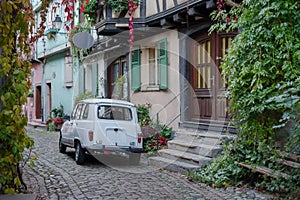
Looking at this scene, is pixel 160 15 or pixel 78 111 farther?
pixel 160 15

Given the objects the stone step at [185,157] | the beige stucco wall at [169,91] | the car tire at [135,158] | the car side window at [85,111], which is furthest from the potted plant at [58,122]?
the stone step at [185,157]

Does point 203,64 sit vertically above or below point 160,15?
below

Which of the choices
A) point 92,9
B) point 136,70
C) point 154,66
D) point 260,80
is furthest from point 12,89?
point 92,9

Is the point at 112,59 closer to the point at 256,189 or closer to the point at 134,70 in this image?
the point at 134,70

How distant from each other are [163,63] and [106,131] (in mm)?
3757

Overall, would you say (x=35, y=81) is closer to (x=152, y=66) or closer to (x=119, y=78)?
(x=119, y=78)

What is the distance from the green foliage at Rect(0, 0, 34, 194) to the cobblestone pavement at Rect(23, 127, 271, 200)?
30.8 inches

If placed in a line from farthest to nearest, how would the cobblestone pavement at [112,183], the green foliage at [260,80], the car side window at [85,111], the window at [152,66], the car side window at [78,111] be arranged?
the window at [152,66] < the car side window at [78,111] < the car side window at [85,111] < the green foliage at [260,80] < the cobblestone pavement at [112,183]

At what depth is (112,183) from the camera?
7629mm

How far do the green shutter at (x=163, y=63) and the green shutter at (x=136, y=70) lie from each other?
142 centimetres

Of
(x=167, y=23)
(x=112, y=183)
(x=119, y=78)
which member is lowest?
(x=112, y=183)

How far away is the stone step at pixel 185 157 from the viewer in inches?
331

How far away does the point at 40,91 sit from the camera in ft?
84.8

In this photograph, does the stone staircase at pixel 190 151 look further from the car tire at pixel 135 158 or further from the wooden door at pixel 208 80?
the wooden door at pixel 208 80
